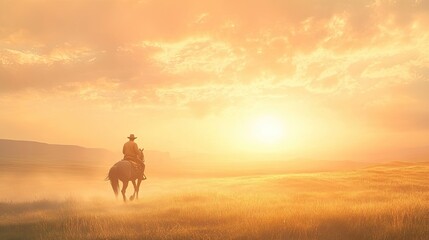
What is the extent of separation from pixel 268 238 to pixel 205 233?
183 centimetres

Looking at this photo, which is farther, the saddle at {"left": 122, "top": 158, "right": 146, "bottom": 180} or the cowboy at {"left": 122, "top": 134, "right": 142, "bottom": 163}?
the cowboy at {"left": 122, "top": 134, "right": 142, "bottom": 163}

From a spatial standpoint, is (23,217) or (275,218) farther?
(23,217)

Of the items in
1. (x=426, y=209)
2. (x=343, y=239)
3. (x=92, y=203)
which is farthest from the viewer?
(x=92, y=203)

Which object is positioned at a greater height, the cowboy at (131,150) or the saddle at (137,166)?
the cowboy at (131,150)

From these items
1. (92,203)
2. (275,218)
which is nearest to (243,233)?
(275,218)

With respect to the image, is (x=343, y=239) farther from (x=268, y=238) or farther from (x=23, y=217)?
(x=23, y=217)

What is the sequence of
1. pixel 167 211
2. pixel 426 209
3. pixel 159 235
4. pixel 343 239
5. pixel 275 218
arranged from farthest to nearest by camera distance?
pixel 167 211
pixel 426 209
pixel 275 218
pixel 159 235
pixel 343 239

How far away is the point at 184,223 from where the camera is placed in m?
13.6

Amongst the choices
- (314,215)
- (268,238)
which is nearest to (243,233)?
(268,238)

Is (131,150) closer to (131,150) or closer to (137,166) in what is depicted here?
(131,150)

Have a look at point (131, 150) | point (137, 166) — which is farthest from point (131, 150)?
point (137, 166)

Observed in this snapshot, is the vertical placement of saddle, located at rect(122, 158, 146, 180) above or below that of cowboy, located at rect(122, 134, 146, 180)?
below

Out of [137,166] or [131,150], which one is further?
[137,166]

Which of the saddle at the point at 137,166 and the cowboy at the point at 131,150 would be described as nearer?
the saddle at the point at 137,166
